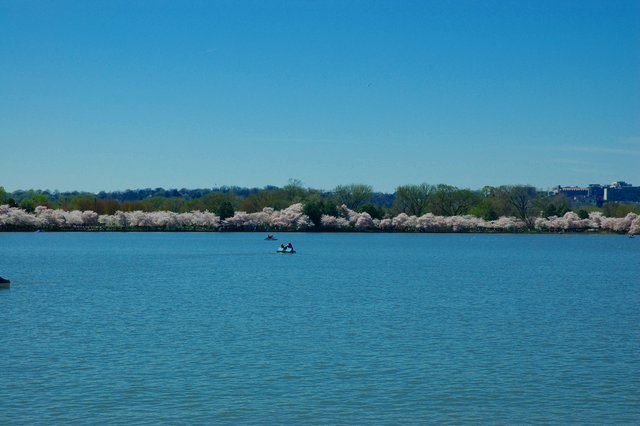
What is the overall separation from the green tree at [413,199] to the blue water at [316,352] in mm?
106409

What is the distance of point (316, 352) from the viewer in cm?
2198

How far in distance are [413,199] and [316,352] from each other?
132 meters

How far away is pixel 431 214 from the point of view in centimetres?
14462

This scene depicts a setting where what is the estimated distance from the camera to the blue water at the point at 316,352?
15.9 m

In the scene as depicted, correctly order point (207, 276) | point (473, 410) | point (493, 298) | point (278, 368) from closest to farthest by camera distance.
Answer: point (473, 410)
point (278, 368)
point (493, 298)
point (207, 276)

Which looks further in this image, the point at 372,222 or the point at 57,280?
the point at 372,222

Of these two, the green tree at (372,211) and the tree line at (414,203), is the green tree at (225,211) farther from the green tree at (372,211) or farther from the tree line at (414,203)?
the green tree at (372,211)

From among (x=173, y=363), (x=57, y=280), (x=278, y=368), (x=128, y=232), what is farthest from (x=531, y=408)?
(x=128, y=232)

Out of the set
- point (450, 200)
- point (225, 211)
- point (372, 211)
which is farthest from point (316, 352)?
point (450, 200)

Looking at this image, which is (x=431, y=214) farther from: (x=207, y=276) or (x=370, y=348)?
(x=370, y=348)

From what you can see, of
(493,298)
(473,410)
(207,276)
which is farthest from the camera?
(207,276)

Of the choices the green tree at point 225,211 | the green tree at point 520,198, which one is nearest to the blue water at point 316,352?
the green tree at point 225,211

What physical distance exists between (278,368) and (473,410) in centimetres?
560

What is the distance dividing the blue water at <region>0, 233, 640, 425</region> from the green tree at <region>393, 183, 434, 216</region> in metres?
106
